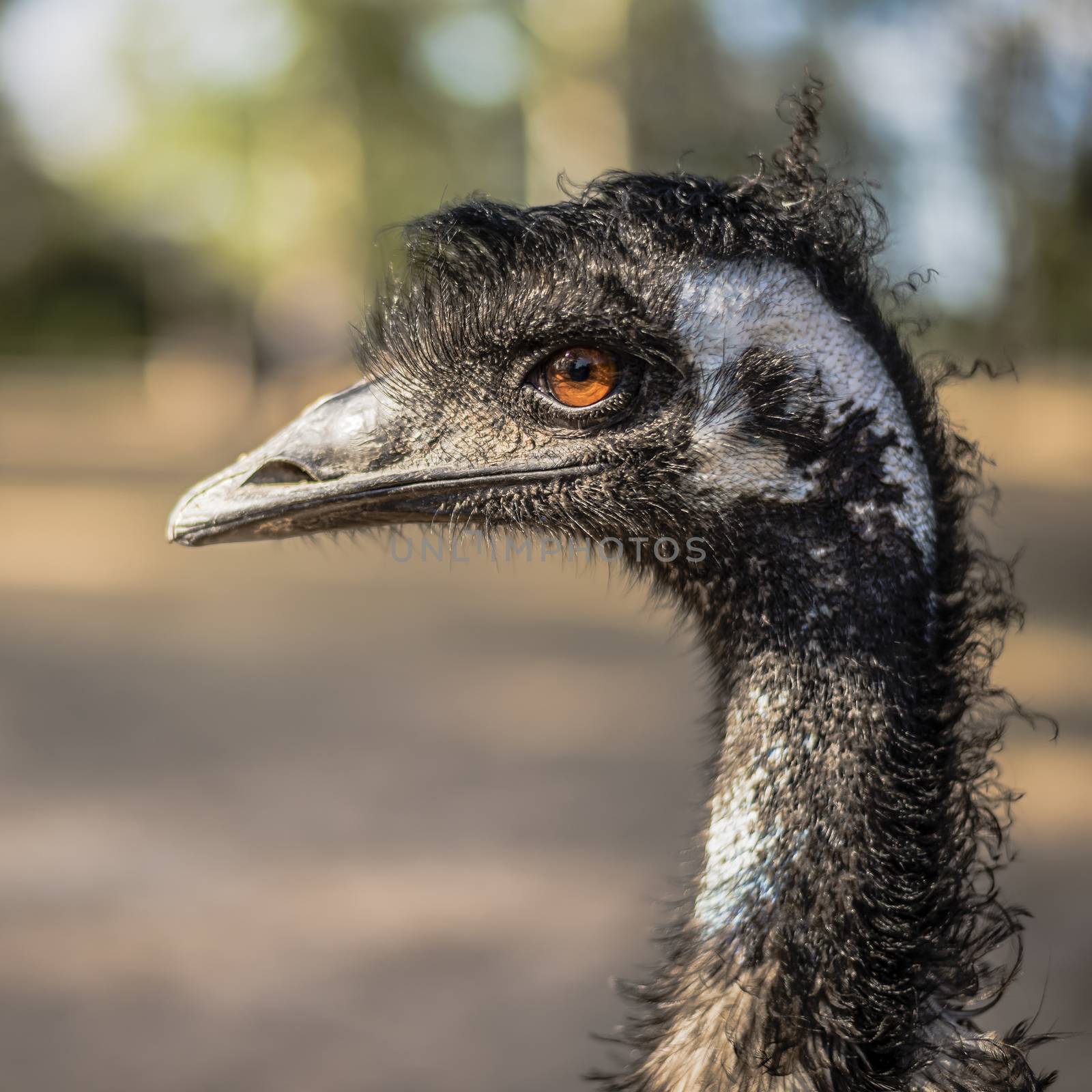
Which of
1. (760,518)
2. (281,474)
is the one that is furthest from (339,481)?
(760,518)

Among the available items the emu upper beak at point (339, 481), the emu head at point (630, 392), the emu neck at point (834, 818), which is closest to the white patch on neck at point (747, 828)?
the emu neck at point (834, 818)

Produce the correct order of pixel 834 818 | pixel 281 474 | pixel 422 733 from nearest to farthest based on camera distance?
pixel 834 818, pixel 281 474, pixel 422 733

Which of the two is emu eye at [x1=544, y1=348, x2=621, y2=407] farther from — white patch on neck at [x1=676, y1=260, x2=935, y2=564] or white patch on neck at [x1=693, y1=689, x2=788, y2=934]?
white patch on neck at [x1=693, y1=689, x2=788, y2=934]

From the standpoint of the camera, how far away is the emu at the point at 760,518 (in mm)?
1716

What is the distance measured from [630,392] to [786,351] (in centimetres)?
22

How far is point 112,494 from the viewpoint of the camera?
1241 centimetres

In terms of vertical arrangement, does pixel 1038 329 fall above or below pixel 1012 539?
above

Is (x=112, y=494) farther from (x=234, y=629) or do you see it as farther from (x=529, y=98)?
(x=529, y=98)

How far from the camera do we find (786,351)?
5.79ft

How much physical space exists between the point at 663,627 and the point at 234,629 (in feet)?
8.98

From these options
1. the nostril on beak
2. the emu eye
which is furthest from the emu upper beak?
the emu eye

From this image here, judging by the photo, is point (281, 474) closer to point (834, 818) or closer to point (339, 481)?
point (339, 481)

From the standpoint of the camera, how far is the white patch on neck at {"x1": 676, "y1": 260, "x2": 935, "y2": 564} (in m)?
1.76

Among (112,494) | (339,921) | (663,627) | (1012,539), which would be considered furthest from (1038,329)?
(339,921)
